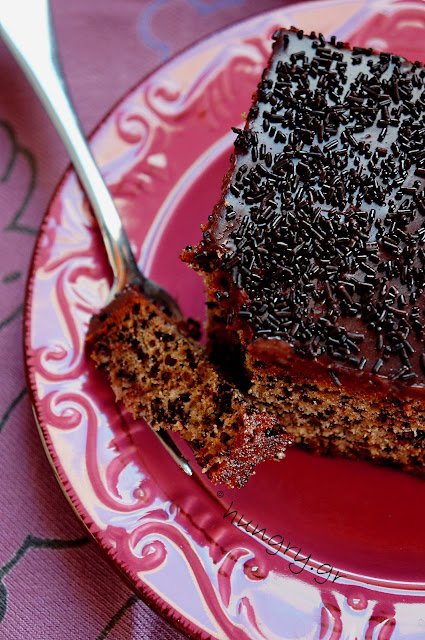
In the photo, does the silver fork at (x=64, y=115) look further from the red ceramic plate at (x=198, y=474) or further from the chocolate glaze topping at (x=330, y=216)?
the chocolate glaze topping at (x=330, y=216)

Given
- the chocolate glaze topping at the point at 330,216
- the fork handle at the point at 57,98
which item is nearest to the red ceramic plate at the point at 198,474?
the fork handle at the point at 57,98

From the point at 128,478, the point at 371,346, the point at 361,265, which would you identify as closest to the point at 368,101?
the point at 361,265

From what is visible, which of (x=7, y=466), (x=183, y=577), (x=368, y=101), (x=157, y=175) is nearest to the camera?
(x=183, y=577)

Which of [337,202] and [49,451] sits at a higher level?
[337,202]

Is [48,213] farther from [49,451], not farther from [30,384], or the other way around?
[49,451]

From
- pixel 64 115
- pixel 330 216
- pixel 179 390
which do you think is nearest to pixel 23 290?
pixel 64 115
